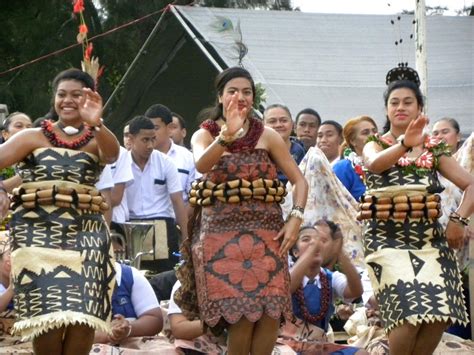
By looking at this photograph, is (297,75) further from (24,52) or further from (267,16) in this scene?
(24,52)

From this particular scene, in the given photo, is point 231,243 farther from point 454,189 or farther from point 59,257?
point 454,189

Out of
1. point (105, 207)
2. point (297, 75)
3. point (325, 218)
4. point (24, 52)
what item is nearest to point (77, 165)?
point (105, 207)

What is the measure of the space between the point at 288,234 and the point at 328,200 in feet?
9.68

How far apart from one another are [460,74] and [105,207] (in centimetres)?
913

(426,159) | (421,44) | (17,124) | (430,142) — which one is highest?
(421,44)

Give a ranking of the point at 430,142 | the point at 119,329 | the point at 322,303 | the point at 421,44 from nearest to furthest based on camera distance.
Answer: the point at 430,142 → the point at 119,329 → the point at 322,303 → the point at 421,44

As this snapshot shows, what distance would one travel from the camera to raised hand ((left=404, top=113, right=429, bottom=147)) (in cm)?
712

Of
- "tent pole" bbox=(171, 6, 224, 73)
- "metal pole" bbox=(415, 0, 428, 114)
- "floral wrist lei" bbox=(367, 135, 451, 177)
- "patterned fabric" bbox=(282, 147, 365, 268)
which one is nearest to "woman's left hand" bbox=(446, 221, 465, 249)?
"floral wrist lei" bbox=(367, 135, 451, 177)

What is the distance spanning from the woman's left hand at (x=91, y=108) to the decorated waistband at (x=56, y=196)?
0.38 meters

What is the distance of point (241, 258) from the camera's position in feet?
23.0

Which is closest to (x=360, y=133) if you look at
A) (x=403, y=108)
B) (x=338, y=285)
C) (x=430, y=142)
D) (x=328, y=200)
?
(x=328, y=200)

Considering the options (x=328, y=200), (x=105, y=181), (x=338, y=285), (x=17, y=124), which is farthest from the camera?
(x=17, y=124)

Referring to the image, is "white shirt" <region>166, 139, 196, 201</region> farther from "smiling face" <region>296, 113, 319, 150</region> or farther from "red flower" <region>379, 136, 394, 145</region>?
"red flower" <region>379, 136, 394, 145</region>

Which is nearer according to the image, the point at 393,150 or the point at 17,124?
the point at 393,150
